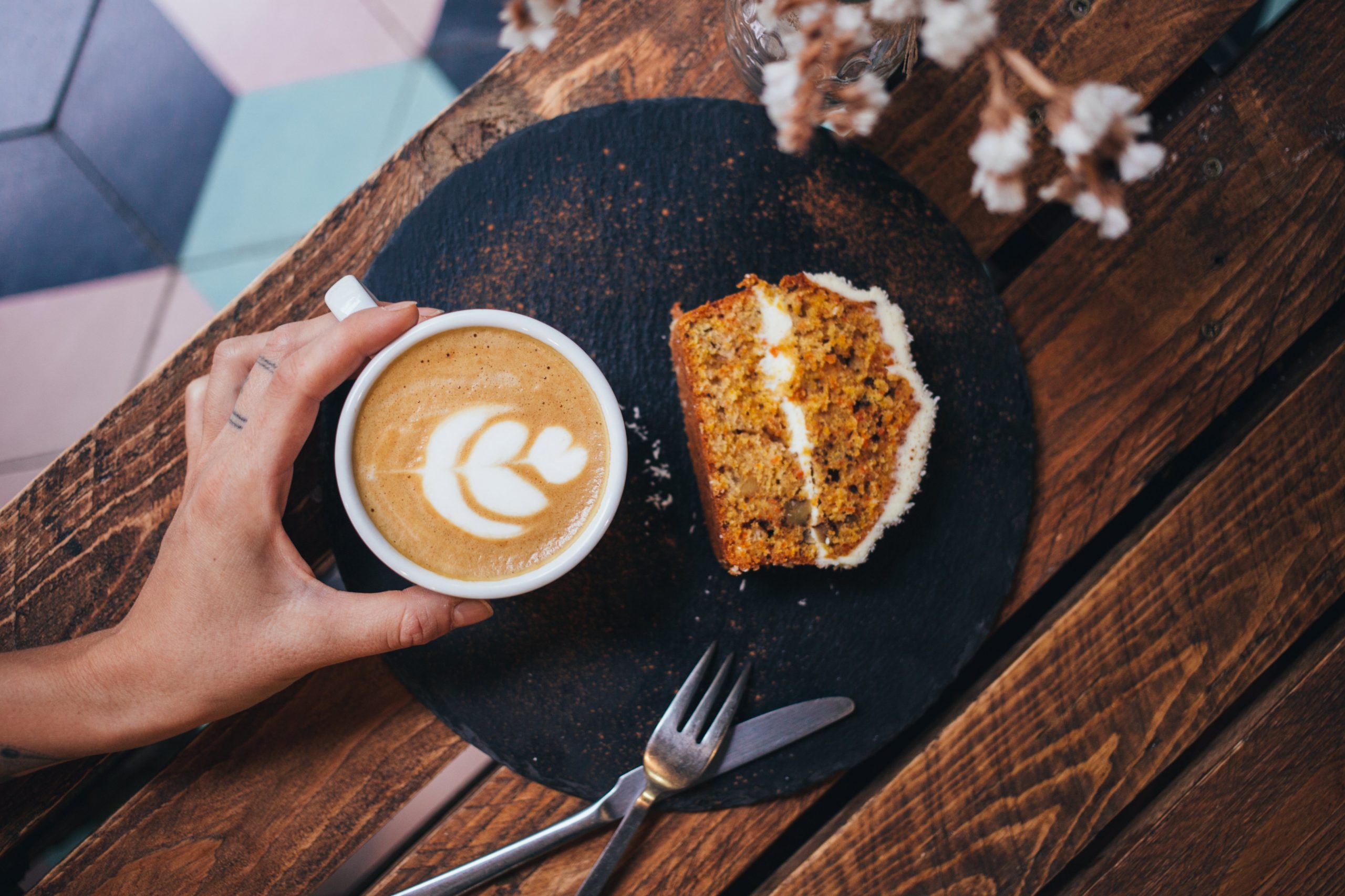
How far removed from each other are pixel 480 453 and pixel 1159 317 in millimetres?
1135

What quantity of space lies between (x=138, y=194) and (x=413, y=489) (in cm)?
155

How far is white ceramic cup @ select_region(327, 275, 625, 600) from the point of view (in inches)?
41.2

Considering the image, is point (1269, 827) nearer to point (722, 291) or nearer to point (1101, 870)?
point (1101, 870)

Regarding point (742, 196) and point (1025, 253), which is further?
point (1025, 253)

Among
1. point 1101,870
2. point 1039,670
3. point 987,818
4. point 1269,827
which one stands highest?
point 1039,670

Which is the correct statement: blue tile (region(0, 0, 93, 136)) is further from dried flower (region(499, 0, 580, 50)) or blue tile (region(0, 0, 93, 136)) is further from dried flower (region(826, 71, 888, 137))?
dried flower (region(826, 71, 888, 137))

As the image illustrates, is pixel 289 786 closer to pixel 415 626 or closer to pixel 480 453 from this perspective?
pixel 415 626

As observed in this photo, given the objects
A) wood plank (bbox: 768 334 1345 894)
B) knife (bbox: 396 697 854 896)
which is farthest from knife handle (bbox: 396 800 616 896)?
wood plank (bbox: 768 334 1345 894)

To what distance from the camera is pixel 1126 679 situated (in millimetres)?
1342

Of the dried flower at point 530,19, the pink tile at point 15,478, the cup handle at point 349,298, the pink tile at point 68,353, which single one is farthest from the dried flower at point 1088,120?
the pink tile at point 15,478

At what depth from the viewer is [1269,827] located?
4.39ft

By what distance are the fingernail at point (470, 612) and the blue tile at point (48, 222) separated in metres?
1.58

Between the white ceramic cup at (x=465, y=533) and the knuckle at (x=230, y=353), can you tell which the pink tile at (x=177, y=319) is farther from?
the white ceramic cup at (x=465, y=533)

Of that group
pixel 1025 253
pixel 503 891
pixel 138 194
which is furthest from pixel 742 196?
pixel 138 194
